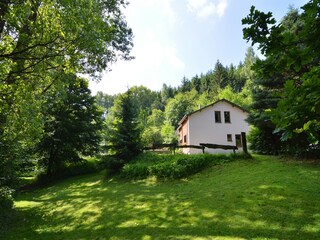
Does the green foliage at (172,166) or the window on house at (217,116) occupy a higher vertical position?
the window on house at (217,116)

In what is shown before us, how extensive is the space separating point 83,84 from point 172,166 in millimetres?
14883

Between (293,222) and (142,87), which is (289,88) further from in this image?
(142,87)

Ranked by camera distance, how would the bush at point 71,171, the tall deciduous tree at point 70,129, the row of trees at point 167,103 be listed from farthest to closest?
the bush at point 71,171, the tall deciduous tree at point 70,129, the row of trees at point 167,103

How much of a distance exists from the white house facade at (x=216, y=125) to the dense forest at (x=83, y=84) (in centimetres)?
894

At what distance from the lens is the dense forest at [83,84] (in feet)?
9.72

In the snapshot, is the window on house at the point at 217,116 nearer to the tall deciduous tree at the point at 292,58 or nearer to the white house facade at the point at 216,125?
the white house facade at the point at 216,125

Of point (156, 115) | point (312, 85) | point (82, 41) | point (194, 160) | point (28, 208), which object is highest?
point (156, 115)

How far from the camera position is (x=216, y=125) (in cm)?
3039

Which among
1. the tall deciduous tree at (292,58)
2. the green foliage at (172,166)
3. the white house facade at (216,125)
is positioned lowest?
the green foliage at (172,166)

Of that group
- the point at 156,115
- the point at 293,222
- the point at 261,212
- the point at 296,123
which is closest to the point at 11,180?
the point at 261,212

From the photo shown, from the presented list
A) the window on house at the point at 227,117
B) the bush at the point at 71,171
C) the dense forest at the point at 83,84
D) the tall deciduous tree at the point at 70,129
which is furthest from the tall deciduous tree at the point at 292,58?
the window on house at the point at 227,117

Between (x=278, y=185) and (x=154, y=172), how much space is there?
28.7 feet

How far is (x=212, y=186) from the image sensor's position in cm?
1352

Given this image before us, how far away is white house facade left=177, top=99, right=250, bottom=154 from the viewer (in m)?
A: 29.8
